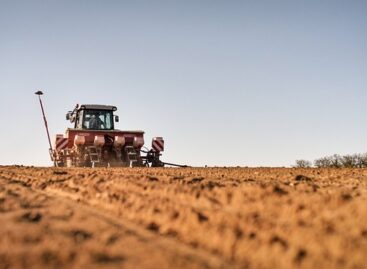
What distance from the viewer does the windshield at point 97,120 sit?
64.6 feet

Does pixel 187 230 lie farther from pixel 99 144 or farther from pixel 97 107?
pixel 97 107

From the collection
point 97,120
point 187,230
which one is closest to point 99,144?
point 97,120

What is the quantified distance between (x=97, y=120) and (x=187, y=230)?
17.6 metres

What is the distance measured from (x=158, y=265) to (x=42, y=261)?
1.72 ft

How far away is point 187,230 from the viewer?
2688 millimetres

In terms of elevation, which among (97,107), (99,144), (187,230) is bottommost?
(187,230)

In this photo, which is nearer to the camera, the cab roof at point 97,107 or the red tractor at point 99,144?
the red tractor at point 99,144

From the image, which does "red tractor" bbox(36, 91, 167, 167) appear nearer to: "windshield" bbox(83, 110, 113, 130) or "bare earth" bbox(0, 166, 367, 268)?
"windshield" bbox(83, 110, 113, 130)

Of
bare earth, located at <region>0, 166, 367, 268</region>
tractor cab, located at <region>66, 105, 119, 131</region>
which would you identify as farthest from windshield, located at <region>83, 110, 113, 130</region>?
bare earth, located at <region>0, 166, 367, 268</region>

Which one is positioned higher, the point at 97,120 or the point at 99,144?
the point at 97,120

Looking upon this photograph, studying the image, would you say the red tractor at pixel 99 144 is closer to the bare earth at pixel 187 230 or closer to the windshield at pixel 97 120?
the windshield at pixel 97 120

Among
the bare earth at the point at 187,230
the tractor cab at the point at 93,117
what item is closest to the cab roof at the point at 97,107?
the tractor cab at the point at 93,117

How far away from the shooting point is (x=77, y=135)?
17.7 metres

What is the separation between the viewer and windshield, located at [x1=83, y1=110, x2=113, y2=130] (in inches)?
775
